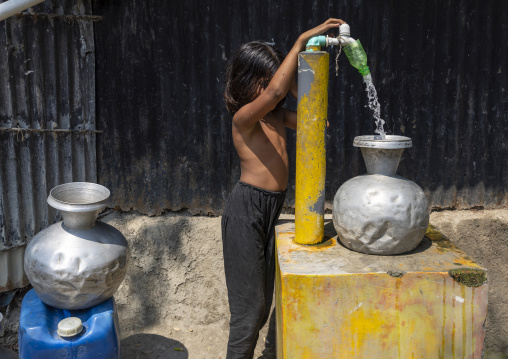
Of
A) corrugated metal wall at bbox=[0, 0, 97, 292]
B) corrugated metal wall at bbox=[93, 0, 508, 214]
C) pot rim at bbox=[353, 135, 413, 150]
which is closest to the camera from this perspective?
pot rim at bbox=[353, 135, 413, 150]

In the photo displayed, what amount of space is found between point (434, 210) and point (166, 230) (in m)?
2.10

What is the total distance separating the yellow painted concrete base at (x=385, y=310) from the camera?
2.09m

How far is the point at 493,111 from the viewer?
3.81 m

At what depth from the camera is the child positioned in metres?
2.79

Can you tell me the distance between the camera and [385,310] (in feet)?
6.93

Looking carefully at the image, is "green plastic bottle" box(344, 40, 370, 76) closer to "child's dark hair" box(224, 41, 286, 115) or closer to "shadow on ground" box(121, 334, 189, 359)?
"child's dark hair" box(224, 41, 286, 115)

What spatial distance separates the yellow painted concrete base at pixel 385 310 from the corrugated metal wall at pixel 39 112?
2.26m

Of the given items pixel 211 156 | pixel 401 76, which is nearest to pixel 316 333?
pixel 211 156

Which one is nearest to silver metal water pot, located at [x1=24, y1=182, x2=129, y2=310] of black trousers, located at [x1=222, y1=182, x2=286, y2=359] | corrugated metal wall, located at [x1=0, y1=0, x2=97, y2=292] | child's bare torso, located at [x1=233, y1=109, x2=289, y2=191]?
black trousers, located at [x1=222, y1=182, x2=286, y2=359]

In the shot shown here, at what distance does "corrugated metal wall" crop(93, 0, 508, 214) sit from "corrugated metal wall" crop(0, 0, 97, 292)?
0.13 m

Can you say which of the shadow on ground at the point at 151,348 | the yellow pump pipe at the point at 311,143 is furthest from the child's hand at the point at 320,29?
the shadow on ground at the point at 151,348

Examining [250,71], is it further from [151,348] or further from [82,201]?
[151,348]

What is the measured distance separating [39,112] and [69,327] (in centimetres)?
173

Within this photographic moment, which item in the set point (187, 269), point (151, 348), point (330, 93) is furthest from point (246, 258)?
point (330, 93)
